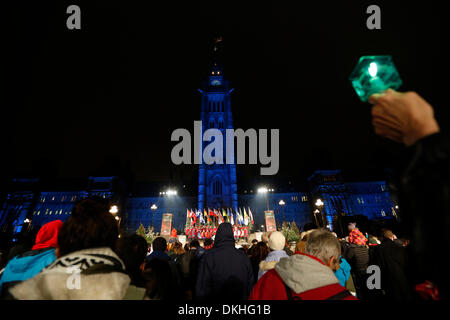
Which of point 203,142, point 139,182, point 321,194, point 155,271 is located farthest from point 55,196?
point 321,194

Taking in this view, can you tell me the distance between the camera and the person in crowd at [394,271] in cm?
428

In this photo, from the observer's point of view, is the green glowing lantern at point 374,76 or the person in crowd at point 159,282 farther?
the person in crowd at point 159,282

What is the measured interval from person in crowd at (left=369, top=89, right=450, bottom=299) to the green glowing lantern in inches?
15.2

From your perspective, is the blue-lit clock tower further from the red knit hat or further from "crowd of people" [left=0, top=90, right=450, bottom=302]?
the red knit hat

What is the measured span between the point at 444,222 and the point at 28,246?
7900 mm

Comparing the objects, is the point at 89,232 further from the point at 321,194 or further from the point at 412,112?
the point at 321,194

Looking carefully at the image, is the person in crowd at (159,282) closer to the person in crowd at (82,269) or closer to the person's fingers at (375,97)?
the person in crowd at (82,269)

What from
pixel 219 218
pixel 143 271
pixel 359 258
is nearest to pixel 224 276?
pixel 143 271

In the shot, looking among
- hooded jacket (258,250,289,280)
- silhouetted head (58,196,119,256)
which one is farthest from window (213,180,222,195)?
silhouetted head (58,196,119,256)

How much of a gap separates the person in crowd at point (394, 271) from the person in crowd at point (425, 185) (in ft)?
15.2

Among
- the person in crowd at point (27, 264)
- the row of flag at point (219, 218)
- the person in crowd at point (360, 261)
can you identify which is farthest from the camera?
the row of flag at point (219, 218)

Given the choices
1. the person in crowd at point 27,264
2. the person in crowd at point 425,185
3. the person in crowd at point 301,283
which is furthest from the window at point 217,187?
the person in crowd at point 425,185

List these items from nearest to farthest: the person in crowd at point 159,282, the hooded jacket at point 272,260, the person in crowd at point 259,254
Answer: the person in crowd at point 159,282 → the hooded jacket at point 272,260 → the person in crowd at point 259,254
